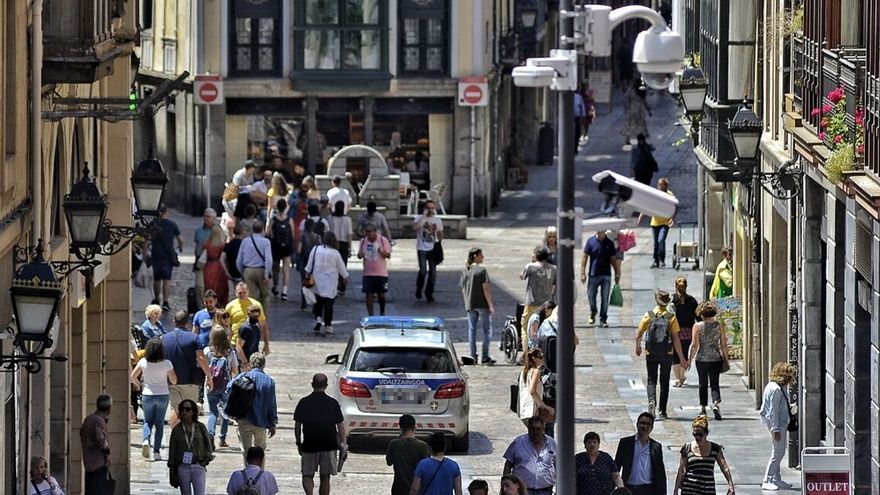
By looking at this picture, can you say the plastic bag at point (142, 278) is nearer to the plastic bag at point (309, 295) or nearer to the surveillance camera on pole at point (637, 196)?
the plastic bag at point (309, 295)

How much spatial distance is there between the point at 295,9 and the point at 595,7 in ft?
104

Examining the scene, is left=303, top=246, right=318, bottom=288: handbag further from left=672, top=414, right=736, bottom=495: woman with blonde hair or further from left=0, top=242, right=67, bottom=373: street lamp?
left=0, top=242, right=67, bottom=373: street lamp

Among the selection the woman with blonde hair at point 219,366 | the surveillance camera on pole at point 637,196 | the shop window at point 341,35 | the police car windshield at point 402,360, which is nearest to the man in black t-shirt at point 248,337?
the woman with blonde hair at point 219,366

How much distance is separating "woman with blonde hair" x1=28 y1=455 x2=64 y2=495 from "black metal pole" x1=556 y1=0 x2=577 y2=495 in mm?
4437

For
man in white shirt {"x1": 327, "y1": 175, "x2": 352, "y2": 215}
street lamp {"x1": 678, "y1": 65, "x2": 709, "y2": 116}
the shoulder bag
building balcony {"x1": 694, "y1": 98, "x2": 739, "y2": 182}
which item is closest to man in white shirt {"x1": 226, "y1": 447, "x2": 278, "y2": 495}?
the shoulder bag

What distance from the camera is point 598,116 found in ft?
232

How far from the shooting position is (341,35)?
47594mm

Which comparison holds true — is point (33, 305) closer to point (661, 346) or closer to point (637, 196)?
point (637, 196)

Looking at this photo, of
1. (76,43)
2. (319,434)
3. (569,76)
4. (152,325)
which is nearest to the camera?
(569,76)

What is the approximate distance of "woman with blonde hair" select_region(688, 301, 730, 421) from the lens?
27781mm

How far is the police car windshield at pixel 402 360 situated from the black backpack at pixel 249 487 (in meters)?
5.07

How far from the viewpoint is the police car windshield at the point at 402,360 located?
25.6 meters

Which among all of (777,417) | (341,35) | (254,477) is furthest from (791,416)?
(341,35)

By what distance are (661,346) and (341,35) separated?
2084 cm
